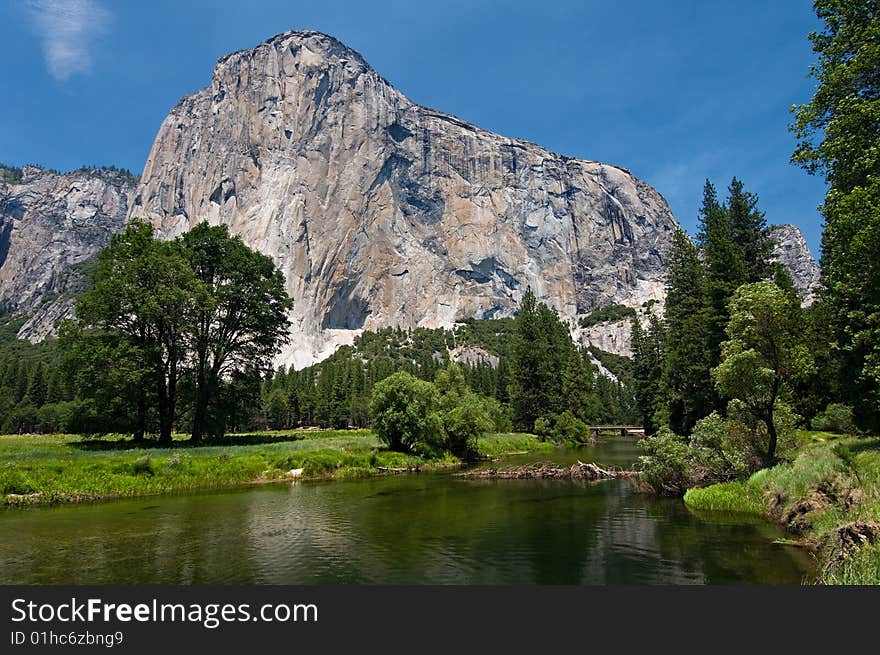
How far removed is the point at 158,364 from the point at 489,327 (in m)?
161

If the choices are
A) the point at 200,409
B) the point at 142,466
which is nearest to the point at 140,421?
the point at 200,409

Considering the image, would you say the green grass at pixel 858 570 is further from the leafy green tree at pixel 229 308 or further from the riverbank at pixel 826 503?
the leafy green tree at pixel 229 308

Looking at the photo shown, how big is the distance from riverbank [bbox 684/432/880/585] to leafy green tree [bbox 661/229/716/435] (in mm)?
19032

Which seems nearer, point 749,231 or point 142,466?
point 142,466

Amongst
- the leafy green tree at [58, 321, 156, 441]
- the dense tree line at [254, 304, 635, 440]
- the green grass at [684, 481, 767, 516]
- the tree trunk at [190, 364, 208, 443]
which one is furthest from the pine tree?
the leafy green tree at [58, 321, 156, 441]

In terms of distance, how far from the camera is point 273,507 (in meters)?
23.5

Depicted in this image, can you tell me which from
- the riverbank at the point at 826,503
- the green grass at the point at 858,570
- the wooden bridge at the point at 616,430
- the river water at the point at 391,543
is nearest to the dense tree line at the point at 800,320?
the riverbank at the point at 826,503

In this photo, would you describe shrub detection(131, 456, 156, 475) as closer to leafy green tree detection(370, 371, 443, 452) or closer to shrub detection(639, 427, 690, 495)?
leafy green tree detection(370, 371, 443, 452)

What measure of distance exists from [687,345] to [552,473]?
59.6ft

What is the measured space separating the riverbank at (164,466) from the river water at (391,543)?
2036mm

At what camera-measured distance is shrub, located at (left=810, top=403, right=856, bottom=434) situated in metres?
33.5

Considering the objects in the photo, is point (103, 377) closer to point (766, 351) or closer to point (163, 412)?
point (163, 412)

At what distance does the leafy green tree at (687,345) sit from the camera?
40944 millimetres

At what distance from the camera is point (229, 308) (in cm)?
4450
